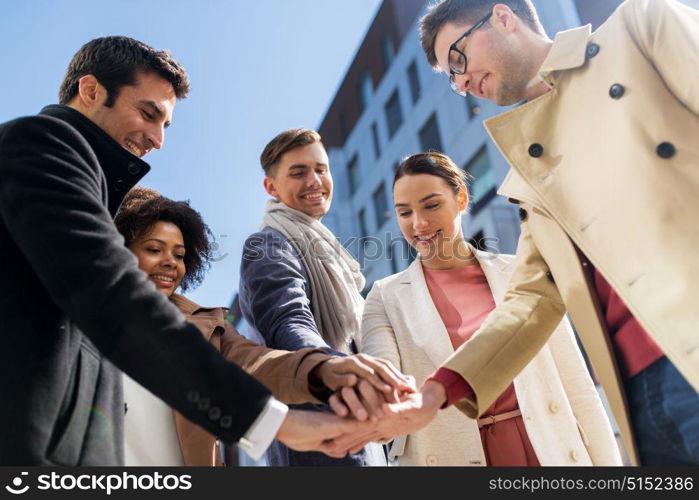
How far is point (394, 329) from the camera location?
3.48 metres

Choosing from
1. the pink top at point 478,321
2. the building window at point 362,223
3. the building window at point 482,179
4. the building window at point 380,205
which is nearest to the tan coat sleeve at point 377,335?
the pink top at point 478,321

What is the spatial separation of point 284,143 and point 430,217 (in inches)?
→ 37.6

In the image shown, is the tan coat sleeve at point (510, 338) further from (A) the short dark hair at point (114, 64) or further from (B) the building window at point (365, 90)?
(B) the building window at point (365, 90)

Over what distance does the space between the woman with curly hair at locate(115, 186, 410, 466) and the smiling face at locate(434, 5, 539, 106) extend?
1414 mm

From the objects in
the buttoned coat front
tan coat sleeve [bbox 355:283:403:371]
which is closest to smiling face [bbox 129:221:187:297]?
the buttoned coat front

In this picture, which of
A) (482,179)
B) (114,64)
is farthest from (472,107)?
(114,64)

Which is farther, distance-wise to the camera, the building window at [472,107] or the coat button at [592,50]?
the building window at [472,107]

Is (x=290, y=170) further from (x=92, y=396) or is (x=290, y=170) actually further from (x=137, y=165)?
(x=92, y=396)

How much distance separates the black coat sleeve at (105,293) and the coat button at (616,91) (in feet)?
4.96

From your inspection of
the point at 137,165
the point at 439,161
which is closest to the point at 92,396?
the point at 137,165

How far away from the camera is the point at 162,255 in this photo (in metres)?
3.37

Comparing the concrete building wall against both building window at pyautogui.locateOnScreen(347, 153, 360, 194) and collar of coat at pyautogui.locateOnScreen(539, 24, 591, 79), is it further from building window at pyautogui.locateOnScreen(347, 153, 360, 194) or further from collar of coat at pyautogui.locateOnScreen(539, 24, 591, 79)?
collar of coat at pyautogui.locateOnScreen(539, 24, 591, 79)

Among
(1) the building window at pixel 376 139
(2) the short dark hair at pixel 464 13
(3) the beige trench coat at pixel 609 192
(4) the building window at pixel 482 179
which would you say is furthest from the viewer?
(1) the building window at pixel 376 139

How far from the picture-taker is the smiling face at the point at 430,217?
3.78m
